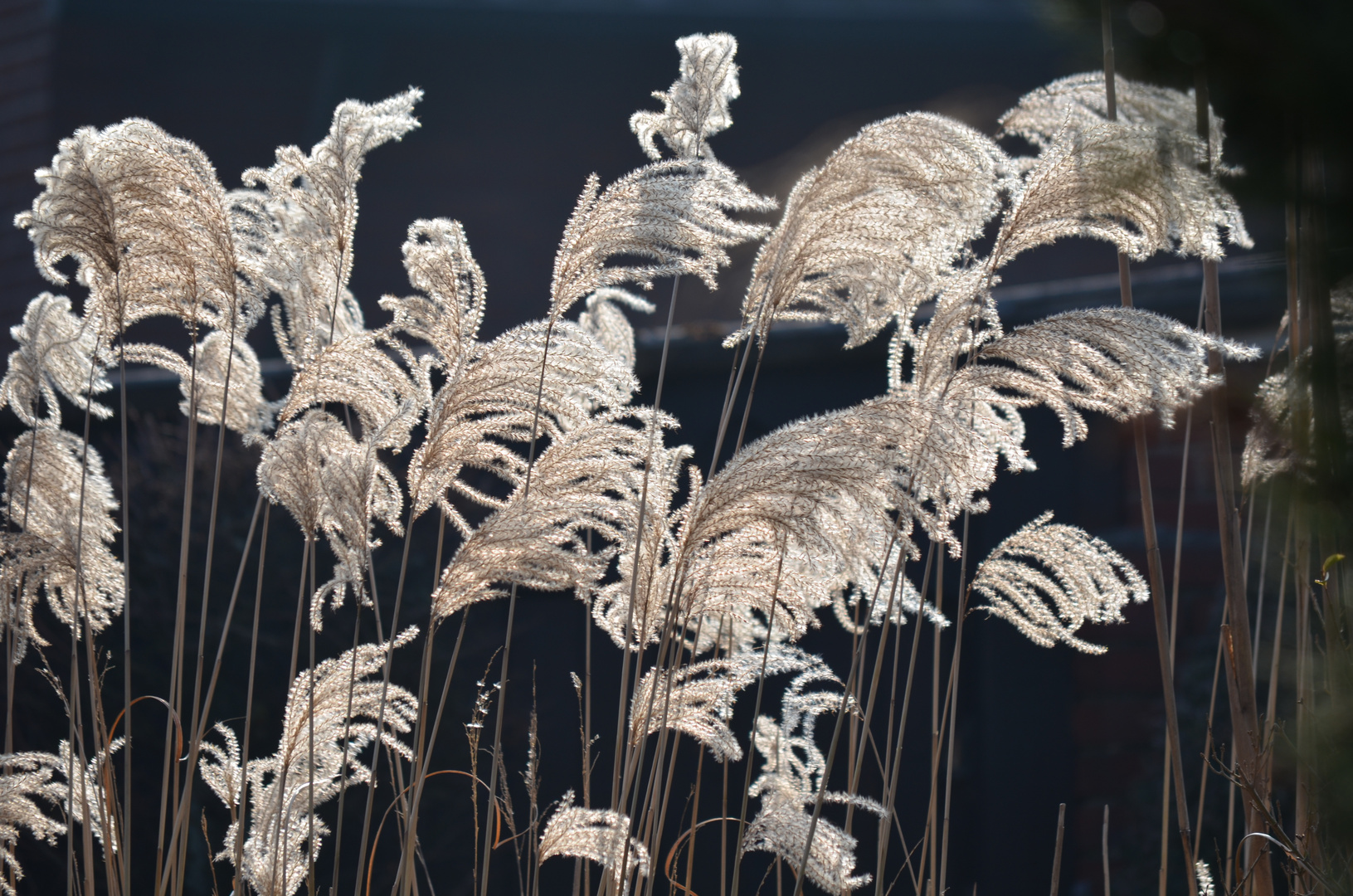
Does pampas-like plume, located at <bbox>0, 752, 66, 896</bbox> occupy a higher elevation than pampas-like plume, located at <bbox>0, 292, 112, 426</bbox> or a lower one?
lower

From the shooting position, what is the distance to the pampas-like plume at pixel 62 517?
2.13 meters

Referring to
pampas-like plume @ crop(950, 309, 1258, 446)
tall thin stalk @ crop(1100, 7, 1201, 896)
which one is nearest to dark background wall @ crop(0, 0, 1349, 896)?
pampas-like plume @ crop(950, 309, 1258, 446)

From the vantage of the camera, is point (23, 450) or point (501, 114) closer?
point (23, 450)

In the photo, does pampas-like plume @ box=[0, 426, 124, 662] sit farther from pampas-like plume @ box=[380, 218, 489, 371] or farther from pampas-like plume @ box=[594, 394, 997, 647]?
pampas-like plume @ box=[594, 394, 997, 647]

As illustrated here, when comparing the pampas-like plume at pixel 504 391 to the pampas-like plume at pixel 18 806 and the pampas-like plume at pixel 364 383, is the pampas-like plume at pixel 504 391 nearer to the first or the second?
the pampas-like plume at pixel 364 383

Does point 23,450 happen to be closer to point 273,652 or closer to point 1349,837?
point 273,652

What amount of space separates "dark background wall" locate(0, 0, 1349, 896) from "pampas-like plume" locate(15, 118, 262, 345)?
158cm

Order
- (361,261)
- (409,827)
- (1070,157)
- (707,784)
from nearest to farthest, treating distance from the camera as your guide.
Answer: (1070,157) → (409,827) → (707,784) → (361,261)

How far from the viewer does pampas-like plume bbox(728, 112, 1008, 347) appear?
5.59ft

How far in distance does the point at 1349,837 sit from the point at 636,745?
4.53 ft

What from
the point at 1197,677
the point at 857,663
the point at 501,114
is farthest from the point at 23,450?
the point at 501,114

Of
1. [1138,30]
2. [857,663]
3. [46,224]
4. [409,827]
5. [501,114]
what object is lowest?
[409,827]

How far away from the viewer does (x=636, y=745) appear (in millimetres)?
1898

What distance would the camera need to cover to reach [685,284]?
784 cm
